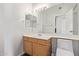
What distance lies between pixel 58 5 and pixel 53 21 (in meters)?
0.19

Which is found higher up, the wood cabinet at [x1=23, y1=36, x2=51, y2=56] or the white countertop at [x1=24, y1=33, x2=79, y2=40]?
the white countertop at [x1=24, y1=33, x2=79, y2=40]

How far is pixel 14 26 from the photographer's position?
1.03 metres

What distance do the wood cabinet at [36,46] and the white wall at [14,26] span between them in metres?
0.07

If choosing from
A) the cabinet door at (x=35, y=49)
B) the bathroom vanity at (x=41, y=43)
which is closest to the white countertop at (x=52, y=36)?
the bathroom vanity at (x=41, y=43)

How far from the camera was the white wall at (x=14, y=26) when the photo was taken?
101 cm

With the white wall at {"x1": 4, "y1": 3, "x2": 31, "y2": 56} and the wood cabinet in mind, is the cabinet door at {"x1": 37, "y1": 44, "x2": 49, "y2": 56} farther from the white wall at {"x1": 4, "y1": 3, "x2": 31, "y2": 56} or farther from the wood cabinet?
the white wall at {"x1": 4, "y1": 3, "x2": 31, "y2": 56}

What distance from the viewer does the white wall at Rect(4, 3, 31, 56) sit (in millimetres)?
1012

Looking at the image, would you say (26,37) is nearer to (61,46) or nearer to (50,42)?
(50,42)

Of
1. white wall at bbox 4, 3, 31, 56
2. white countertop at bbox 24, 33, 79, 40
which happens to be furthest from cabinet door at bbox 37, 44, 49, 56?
white wall at bbox 4, 3, 31, 56

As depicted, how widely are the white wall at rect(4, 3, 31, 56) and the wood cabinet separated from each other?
0.07m

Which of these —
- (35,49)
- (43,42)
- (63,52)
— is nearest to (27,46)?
(35,49)

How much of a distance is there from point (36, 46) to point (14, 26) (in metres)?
0.35

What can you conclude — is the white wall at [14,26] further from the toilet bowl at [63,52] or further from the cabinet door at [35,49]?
the toilet bowl at [63,52]

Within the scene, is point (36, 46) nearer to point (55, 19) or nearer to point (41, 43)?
point (41, 43)
